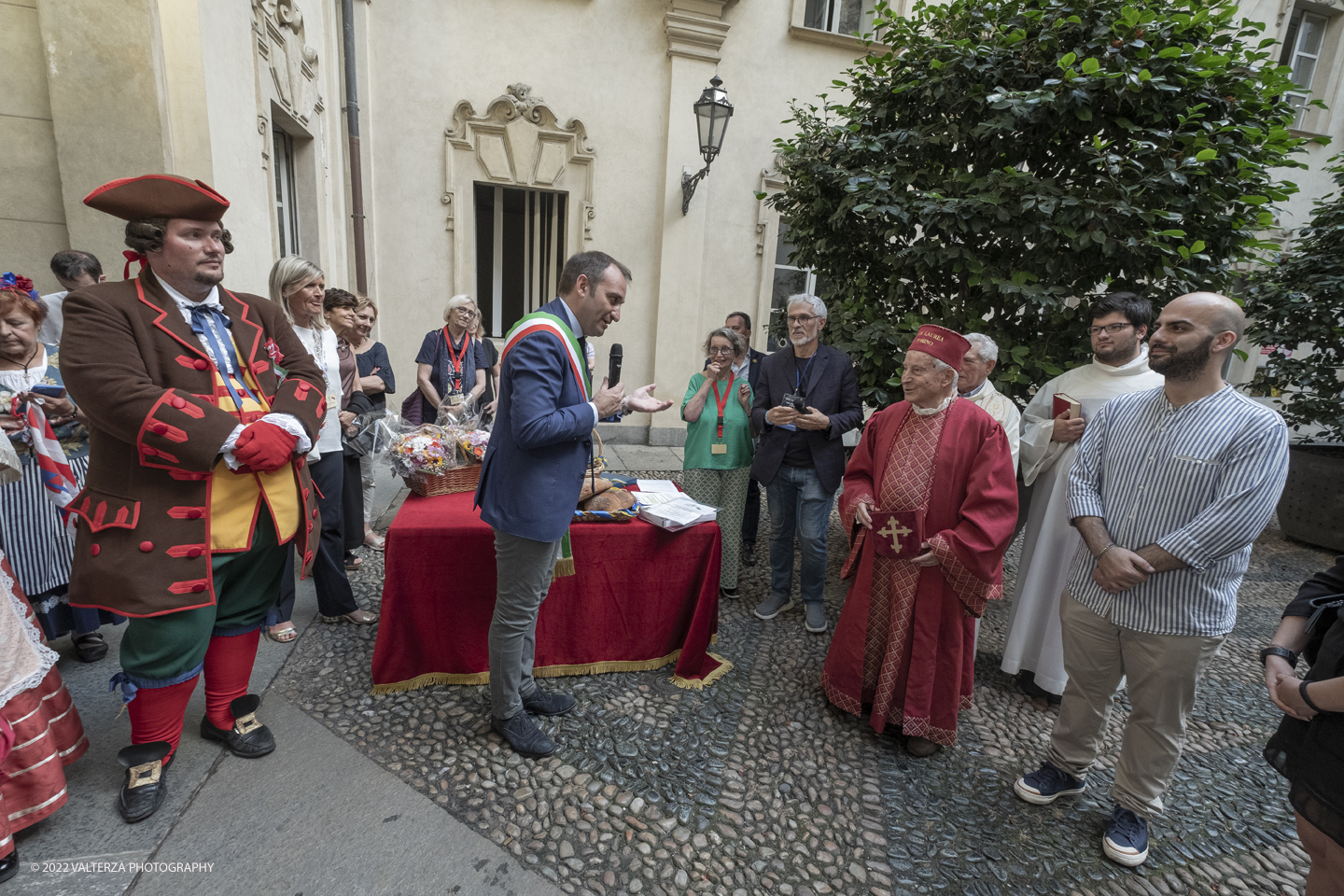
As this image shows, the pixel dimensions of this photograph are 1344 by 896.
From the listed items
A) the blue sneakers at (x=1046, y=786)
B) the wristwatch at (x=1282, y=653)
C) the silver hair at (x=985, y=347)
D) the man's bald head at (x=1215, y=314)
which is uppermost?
the man's bald head at (x=1215, y=314)

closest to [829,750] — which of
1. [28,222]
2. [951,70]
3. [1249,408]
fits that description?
[1249,408]

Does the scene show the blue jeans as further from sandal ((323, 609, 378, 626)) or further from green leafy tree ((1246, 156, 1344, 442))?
green leafy tree ((1246, 156, 1344, 442))

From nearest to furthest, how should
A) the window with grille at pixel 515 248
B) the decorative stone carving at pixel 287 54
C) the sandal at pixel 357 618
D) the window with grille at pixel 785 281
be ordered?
the sandal at pixel 357 618
the decorative stone carving at pixel 287 54
the window with grille at pixel 515 248
the window with grille at pixel 785 281

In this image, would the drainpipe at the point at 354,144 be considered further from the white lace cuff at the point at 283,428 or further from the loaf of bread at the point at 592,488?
the white lace cuff at the point at 283,428

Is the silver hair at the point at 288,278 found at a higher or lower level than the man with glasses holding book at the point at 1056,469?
higher

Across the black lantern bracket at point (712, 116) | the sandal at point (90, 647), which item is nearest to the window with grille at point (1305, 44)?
the black lantern bracket at point (712, 116)

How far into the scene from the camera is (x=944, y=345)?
267 cm

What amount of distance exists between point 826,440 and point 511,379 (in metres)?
2.14

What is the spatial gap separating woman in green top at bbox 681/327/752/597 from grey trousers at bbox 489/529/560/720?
1679 mm

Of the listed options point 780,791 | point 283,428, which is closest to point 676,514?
point 780,791

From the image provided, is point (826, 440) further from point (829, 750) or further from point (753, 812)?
point (753, 812)

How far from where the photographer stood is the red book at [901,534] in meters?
2.69

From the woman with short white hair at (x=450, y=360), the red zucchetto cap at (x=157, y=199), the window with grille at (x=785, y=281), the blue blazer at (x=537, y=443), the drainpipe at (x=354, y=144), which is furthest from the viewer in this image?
the window with grille at (x=785, y=281)

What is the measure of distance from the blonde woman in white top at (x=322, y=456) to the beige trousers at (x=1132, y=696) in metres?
3.56
